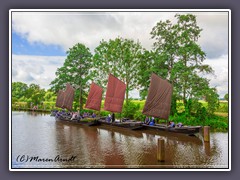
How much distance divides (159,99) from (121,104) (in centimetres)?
474

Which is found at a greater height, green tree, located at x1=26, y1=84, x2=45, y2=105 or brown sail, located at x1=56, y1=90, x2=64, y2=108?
green tree, located at x1=26, y1=84, x2=45, y2=105

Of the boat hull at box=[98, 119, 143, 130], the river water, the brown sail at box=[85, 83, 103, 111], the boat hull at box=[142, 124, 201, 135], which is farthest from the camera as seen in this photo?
the brown sail at box=[85, 83, 103, 111]

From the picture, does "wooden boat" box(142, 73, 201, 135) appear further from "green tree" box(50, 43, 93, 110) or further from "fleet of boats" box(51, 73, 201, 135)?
"green tree" box(50, 43, 93, 110)

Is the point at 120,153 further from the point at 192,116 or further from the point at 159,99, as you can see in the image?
the point at 192,116

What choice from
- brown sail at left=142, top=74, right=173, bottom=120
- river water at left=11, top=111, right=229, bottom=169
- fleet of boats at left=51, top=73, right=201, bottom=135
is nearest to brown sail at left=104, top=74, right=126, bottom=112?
fleet of boats at left=51, top=73, right=201, bottom=135

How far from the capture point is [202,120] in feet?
60.9

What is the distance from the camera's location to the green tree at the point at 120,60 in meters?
27.5

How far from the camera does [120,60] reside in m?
28.1

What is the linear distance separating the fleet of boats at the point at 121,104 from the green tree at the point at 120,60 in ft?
11.0

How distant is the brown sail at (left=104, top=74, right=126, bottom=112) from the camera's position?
22516 mm

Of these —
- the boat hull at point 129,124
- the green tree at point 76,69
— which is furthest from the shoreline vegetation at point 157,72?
the boat hull at point 129,124

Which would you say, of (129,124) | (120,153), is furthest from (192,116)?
(120,153)
